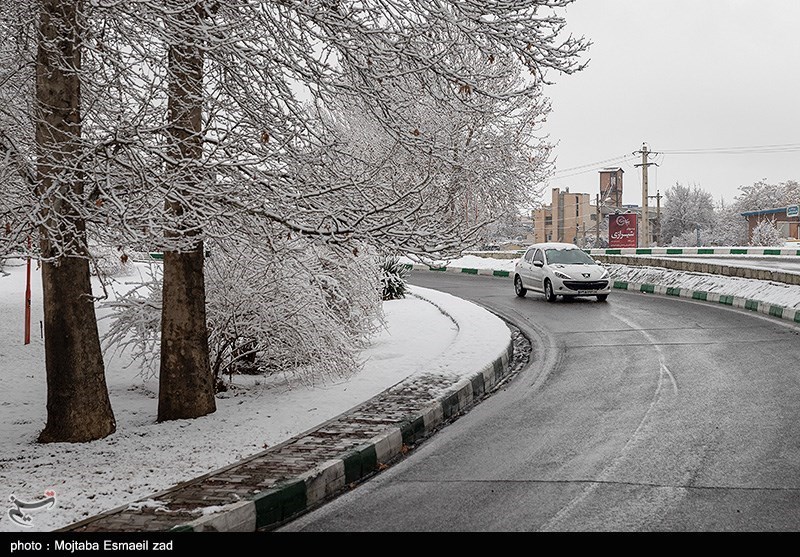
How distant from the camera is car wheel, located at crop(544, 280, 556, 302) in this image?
785 inches

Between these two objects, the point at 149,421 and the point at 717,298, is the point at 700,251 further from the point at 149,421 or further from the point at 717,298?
the point at 149,421

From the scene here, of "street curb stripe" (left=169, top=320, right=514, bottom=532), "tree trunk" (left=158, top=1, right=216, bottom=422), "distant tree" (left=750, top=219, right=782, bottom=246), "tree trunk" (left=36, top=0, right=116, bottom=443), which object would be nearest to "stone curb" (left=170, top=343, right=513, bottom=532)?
"street curb stripe" (left=169, top=320, right=514, bottom=532)

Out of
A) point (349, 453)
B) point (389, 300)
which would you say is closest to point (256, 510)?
point (349, 453)

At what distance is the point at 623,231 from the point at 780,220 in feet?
135

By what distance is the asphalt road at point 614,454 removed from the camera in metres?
4.81

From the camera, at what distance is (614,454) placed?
20.4ft

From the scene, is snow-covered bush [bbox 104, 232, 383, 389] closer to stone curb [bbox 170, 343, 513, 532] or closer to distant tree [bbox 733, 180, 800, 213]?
stone curb [bbox 170, 343, 513, 532]

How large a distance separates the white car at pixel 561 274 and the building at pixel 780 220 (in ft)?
195

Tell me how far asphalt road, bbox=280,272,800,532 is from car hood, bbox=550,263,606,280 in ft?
24.9

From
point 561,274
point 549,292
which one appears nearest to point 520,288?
point 549,292

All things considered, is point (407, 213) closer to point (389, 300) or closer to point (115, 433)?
point (115, 433)

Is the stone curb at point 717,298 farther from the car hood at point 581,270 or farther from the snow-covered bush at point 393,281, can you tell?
the car hood at point 581,270

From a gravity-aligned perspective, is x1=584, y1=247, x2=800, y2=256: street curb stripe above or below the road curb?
above

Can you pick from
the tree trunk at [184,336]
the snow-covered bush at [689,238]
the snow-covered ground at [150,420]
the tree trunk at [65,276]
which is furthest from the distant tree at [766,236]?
the tree trunk at [65,276]
